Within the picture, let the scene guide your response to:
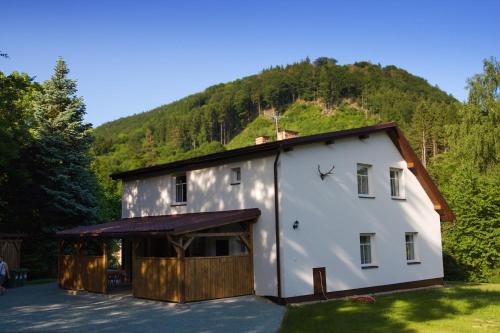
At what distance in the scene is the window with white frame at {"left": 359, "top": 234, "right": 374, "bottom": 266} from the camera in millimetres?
19297

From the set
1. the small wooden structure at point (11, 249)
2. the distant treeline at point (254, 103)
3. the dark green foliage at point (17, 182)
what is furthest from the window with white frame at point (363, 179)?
the distant treeline at point (254, 103)

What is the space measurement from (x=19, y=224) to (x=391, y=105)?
2938 inches

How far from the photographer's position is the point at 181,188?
21469 millimetres

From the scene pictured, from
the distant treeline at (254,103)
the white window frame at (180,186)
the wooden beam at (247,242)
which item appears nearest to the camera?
the wooden beam at (247,242)

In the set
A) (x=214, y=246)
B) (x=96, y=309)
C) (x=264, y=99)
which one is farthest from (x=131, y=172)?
(x=264, y=99)

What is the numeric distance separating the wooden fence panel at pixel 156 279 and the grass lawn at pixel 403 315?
374cm

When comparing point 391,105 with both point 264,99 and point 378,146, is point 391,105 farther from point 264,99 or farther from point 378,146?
point 378,146

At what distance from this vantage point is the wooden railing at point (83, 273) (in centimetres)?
1927

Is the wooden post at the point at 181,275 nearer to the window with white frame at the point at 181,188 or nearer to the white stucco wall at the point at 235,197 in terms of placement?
the white stucco wall at the point at 235,197

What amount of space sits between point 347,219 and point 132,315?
8.55 m

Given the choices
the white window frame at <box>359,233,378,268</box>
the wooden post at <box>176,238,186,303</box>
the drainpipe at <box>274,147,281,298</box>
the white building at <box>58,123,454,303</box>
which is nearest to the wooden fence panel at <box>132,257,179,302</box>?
the wooden post at <box>176,238,186,303</box>

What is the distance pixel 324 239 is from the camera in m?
17.7

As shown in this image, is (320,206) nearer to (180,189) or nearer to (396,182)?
(396,182)

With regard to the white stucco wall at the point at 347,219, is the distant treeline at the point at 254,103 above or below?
above
